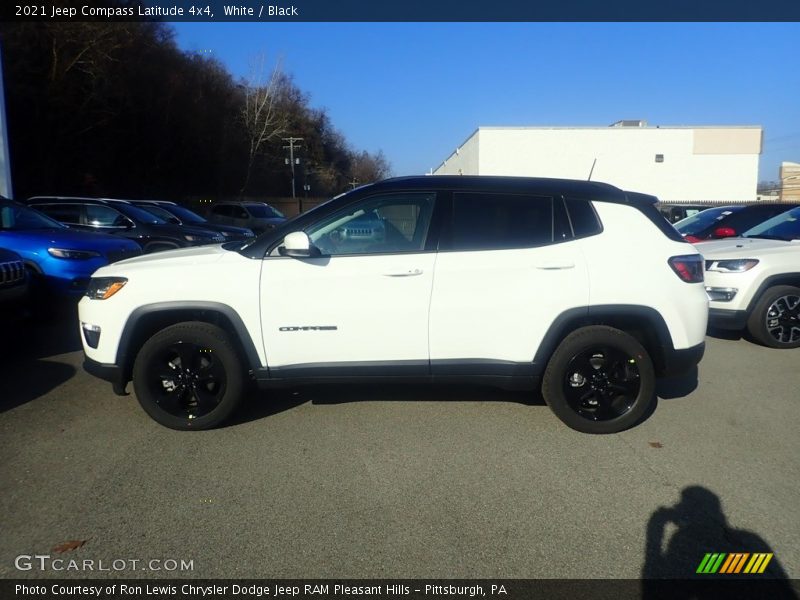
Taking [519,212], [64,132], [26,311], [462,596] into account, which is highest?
[64,132]

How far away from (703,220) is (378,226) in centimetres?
924

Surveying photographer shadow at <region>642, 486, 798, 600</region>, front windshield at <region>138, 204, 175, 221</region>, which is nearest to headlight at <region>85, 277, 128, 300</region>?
photographer shadow at <region>642, 486, 798, 600</region>

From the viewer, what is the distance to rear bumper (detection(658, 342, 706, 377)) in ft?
13.8

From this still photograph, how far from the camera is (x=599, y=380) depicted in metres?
4.24

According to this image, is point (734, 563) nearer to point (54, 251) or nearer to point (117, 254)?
point (54, 251)

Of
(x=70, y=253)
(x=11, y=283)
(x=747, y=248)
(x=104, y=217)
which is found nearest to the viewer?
(x=11, y=283)

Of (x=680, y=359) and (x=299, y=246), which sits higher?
(x=299, y=246)

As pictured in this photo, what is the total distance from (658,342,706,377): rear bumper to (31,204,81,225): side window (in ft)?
35.8

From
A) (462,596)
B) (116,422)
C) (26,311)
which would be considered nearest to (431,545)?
(462,596)

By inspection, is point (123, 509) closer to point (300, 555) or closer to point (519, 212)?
point (300, 555)

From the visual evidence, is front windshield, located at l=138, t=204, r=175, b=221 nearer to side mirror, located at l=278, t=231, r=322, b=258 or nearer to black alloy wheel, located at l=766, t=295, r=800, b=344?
side mirror, located at l=278, t=231, r=322, b=258

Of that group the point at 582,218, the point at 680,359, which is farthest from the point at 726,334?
the point at 582,218

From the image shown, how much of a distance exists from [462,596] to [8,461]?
3096 mm

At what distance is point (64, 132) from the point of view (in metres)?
27.3
